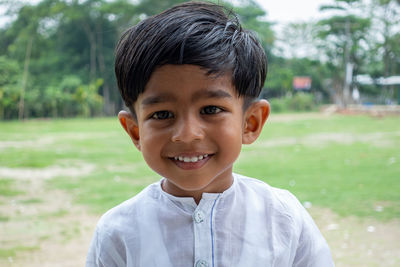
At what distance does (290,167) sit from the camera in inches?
179

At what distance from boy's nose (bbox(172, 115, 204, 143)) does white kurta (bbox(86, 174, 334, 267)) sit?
14 centimetres

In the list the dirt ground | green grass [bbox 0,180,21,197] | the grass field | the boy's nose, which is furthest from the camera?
green grass [bbox 0,180,21,197]

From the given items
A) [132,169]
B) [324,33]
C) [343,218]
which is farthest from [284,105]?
[343,218]

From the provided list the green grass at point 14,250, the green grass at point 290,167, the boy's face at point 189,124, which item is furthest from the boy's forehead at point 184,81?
the green grass at point 290,167

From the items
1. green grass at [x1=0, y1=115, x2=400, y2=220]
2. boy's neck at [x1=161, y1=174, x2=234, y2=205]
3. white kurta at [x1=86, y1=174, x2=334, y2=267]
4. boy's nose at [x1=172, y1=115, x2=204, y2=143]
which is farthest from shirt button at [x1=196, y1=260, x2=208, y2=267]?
green grass at [x1=0, y1=115, x2=400, y2=220]

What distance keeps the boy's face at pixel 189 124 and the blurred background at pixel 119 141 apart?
0.85ft

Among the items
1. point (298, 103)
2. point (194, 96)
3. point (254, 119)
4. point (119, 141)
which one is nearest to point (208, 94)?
point (194, 96)

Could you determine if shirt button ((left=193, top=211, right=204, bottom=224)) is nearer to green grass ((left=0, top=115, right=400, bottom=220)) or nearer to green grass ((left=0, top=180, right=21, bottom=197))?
green grass ((left=0, top=115, right=400, bottom=220))

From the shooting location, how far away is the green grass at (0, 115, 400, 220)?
3256mm

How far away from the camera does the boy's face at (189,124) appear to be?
0.72m

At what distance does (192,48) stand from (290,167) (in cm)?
398

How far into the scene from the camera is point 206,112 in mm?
752

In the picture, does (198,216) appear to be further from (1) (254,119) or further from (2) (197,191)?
(1) (254,119)

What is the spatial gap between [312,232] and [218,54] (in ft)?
1.26
